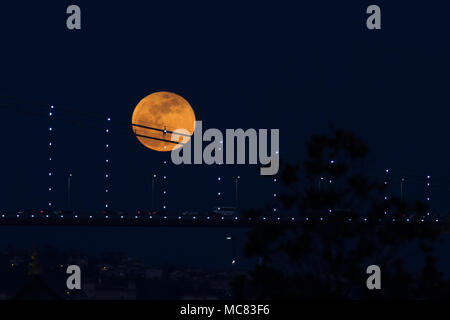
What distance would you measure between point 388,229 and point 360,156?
41.4 inches

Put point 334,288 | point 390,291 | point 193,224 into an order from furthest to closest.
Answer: point 193,224 → point 390,291 → point 334,288

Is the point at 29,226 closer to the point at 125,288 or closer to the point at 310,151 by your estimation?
the point at 125,288

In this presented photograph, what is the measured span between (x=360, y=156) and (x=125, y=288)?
5326 cm

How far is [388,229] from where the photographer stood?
11945 millimetres

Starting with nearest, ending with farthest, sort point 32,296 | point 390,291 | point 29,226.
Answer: point 390,291 → point 32,296 → point 29,226

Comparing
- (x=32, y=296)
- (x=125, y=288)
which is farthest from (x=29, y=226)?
(x=32, y=296)

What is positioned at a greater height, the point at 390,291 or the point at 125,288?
the point at 390,291

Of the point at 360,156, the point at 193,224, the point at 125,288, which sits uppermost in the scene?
the point at 360,156

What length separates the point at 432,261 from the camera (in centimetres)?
1180
